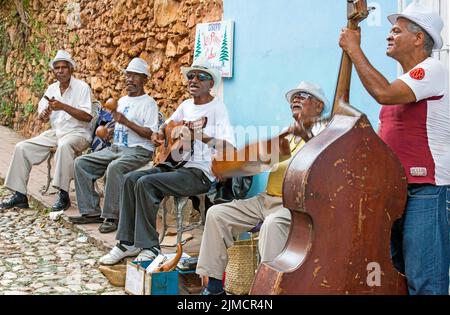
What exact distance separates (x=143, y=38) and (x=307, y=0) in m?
3.06

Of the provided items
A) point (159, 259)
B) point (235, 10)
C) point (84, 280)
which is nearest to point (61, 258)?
point (84, 280)

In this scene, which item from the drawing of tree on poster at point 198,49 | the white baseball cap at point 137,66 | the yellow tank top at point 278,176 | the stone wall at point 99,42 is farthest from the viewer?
the stone wall at point 99,42

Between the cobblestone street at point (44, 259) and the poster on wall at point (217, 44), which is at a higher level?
the poster on wall at point (217, 44)

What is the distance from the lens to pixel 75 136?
6.27 m

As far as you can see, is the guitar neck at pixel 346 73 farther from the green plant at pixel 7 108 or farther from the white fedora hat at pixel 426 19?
the green plant at pixel 7 108

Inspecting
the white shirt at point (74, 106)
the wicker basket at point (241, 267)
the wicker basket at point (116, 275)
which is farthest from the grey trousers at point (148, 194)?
the white shirt at point (74, 106)

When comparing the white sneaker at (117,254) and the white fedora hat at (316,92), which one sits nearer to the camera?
the white fedora hat at (316,92)

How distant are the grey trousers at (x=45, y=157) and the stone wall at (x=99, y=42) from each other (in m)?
1.05

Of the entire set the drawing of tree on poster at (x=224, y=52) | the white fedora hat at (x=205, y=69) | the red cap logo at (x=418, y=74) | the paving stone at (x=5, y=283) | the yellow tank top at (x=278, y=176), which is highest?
the drawing of tree on poster at (x=224, y=52)

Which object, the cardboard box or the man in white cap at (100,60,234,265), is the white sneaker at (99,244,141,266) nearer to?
the man in white cap at (100,60,234,265)

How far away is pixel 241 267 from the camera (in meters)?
4.15

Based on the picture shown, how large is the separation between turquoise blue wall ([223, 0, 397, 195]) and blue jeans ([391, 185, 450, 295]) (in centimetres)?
121

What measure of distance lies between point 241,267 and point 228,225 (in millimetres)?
441

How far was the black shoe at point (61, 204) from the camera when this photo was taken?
20.4ft
